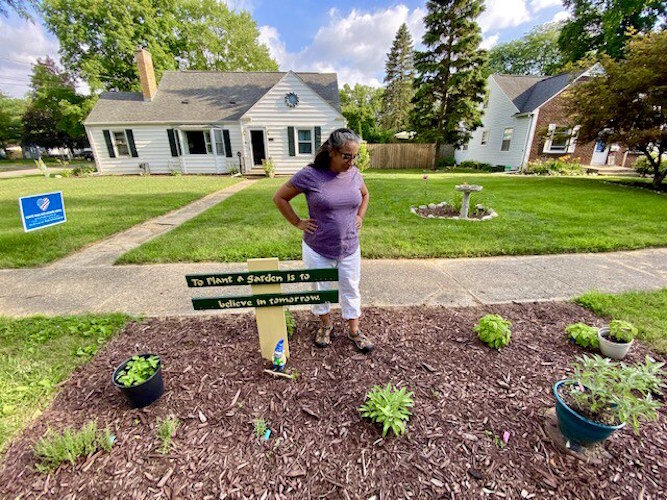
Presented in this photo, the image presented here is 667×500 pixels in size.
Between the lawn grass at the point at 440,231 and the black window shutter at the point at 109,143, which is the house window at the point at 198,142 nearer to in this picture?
the black window shutter at the point at 109,143

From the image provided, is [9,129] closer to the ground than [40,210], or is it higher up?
higher up

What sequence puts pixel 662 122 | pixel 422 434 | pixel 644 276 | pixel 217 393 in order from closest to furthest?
1. pixel 422 434
2. pixel 217 393
3. pixel 644 276
4. pixel 662 122

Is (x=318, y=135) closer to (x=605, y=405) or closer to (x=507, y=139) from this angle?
(x=507, y=139)

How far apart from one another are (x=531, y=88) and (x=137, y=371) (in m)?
23.7

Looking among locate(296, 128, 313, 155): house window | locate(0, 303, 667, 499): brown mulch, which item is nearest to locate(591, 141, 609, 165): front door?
locate(296, 128, 313, 155): house window

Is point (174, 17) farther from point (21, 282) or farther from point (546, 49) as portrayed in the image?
point (546, 49)

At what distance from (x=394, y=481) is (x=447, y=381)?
2.64 ft

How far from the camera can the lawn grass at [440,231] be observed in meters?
4.44

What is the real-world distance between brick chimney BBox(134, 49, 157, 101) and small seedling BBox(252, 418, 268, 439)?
62.2 ft

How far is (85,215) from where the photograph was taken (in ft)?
21.8

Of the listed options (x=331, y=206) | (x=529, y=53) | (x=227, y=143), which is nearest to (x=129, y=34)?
(x=227, y=143)

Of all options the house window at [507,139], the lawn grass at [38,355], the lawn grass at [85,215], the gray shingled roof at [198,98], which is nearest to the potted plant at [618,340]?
the lawn grass at [38,355]

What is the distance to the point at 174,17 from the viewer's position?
24.1 metres

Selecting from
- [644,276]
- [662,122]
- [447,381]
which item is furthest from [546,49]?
[447,381]
